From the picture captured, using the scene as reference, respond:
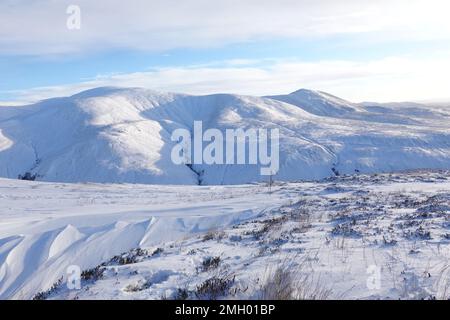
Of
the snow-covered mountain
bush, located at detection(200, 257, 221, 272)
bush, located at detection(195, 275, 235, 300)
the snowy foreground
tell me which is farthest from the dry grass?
the snow-covered mountain

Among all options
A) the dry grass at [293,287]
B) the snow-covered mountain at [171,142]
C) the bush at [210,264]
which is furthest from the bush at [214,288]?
the snow-covered mountain at [171,142]

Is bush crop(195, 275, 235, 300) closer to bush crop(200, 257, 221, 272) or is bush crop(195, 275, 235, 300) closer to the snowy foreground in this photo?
the snowy foreground

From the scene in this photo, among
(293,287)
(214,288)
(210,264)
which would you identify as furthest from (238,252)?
(293,287)

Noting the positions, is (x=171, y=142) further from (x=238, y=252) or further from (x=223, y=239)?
(x=238, y=252)

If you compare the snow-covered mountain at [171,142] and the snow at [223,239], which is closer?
the snow at [223,239]

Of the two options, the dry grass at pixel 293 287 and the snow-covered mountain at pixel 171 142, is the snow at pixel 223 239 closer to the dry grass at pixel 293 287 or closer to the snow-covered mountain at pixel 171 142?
the dry grass at pixel 293 287
